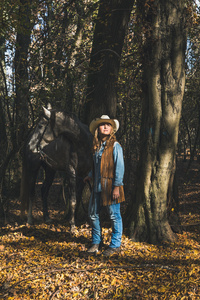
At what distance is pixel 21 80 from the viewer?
7.53 metres

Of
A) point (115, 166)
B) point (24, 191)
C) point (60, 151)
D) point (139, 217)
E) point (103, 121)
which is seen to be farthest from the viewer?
point (24, 191)

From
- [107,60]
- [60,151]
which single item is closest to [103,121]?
[60,151]

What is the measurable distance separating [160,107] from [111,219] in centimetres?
231

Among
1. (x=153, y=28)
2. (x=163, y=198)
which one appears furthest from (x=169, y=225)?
(x=153, y=28)

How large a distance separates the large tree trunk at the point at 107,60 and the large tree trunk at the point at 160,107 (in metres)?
1.46

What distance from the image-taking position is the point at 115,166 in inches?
187

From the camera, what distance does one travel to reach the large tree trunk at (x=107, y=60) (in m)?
7.07

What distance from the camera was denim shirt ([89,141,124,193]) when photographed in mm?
4723

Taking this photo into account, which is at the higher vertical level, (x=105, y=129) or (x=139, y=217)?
(x=105, y=129)

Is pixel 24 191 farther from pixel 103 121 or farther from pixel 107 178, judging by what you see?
pixel 103 121

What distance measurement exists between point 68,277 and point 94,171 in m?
1.69

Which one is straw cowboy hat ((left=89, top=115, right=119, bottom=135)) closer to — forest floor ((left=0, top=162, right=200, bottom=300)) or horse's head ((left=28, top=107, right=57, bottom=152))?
horse's head ((left=28, top=107, right=57, bottom=152))

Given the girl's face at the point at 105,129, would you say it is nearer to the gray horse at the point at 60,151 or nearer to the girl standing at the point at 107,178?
the girl standing at the point at 107,178

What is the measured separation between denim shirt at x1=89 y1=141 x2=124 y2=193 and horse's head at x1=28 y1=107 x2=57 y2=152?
4.31 ft
